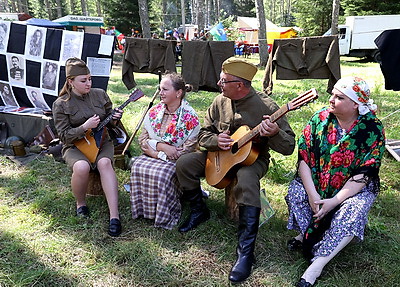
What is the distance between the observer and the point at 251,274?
2416 millimetres

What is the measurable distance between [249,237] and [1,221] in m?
2.20

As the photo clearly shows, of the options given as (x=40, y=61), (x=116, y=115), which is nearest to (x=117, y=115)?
(x=116, y=115)

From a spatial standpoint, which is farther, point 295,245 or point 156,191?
point 156,191

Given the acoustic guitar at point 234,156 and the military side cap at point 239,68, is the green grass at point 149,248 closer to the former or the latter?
the acoustic guitar at point 234,156

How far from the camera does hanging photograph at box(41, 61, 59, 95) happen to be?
4715 mm

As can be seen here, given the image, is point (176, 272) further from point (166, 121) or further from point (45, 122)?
point (45, 122)

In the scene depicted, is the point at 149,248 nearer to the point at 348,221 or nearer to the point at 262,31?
the point at 348,221

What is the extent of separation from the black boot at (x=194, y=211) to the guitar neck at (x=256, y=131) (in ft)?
2.10

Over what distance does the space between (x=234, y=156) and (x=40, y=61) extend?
11.3ft

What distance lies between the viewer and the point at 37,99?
502cm

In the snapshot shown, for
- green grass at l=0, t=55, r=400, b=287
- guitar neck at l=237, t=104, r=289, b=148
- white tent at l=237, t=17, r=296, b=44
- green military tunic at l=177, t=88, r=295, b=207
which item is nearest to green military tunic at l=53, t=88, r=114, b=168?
green grass at l=0, t=55, r=400, b=287

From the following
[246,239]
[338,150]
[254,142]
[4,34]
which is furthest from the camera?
[4,34]

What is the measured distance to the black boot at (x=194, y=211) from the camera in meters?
2.96

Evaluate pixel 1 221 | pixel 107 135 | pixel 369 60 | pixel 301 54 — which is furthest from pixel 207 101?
pixel 369 60
